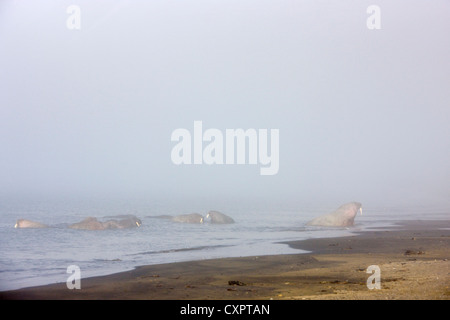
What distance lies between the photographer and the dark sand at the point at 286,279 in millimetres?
15297

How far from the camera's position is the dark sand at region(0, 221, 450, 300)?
50.2 feet

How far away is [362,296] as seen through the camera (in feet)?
45.6

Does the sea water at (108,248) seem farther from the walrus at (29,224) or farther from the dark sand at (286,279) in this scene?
the dark sand at (286,279)

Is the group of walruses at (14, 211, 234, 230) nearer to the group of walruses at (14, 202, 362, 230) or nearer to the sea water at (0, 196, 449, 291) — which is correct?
the group of walruses at (14, 202, 362, 230)

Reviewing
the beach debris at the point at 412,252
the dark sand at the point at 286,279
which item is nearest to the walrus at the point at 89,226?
the dark sand at the point at 286,279

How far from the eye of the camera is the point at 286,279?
18.4 meters

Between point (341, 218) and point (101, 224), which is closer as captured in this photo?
point (101, 224)

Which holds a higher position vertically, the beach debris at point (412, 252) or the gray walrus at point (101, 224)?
the beach debris at point (412, 252)

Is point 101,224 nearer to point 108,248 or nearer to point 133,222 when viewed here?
point 133,222

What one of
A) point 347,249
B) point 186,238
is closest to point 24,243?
point 186,238

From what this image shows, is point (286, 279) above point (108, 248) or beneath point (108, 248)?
above

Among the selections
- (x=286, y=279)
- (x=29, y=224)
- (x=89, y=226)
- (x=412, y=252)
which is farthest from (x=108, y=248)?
(x=29, y=224)
